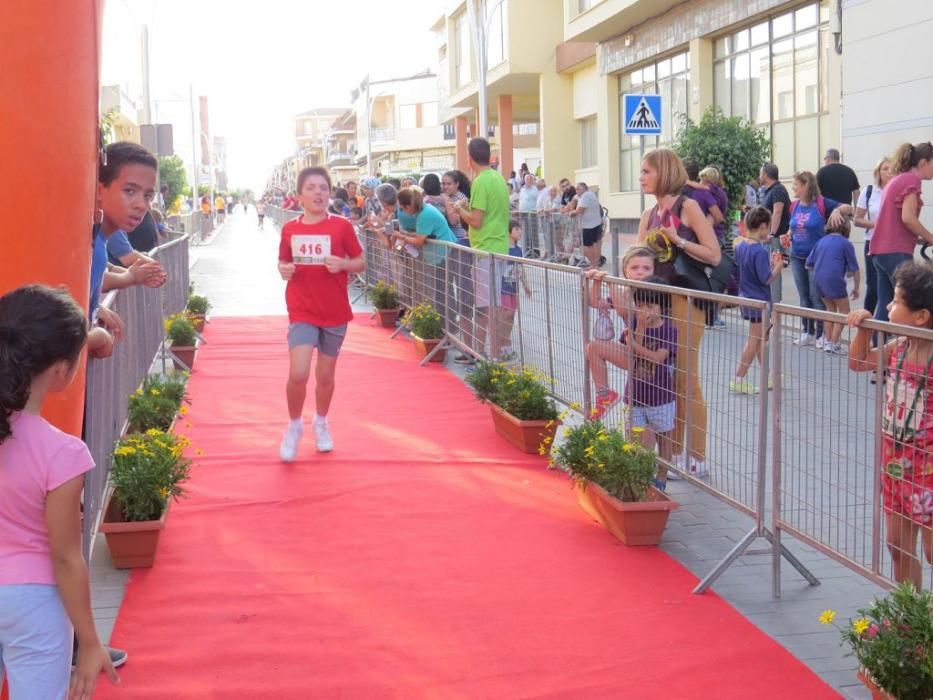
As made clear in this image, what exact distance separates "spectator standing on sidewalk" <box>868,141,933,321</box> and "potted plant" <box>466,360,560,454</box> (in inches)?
125

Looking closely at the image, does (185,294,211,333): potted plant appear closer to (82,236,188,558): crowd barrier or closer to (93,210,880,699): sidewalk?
(82,236,188,558): crowd barrier

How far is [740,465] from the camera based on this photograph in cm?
552

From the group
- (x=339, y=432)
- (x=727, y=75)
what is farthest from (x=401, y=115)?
(x=339, y=432)

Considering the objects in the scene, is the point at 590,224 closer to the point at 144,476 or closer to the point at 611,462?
the point at 611,462

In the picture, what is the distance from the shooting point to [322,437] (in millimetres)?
7938

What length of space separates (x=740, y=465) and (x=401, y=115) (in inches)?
3933

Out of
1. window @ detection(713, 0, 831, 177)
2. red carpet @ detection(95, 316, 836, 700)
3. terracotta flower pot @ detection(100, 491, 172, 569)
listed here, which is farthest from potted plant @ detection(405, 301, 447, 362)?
window @ detection(713, 0, 831, 177)

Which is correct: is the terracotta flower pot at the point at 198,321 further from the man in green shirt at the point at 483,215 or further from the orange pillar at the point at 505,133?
the orange pillar at the point at 505,133

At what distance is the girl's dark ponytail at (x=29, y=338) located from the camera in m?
2.64

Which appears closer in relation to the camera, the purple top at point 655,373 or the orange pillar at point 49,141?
the orange pillar at point 49,141

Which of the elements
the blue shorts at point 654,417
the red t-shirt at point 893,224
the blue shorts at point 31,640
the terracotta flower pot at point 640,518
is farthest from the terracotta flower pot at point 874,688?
the red t-shirt at point 893,224

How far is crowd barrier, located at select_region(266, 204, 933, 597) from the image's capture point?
452 cm

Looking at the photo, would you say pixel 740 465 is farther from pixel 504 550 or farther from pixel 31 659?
pixel 31 659

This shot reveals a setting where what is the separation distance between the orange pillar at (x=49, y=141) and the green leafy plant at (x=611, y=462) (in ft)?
9.69
